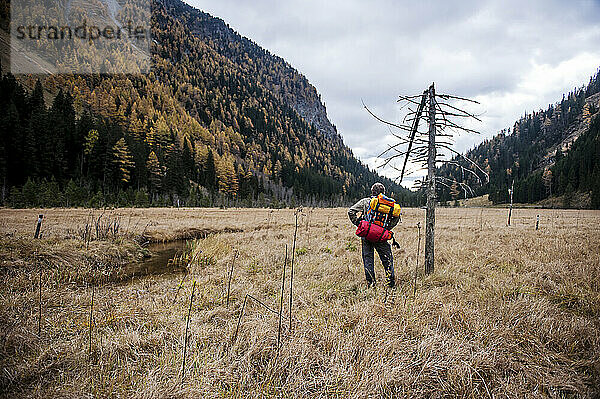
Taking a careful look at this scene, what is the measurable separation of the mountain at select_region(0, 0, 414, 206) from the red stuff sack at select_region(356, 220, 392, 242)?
1542 inches

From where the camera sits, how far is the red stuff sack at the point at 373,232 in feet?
16.1

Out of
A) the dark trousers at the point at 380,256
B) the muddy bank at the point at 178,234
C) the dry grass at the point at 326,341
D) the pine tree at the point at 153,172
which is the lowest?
the muddy bank at the point at 178,234

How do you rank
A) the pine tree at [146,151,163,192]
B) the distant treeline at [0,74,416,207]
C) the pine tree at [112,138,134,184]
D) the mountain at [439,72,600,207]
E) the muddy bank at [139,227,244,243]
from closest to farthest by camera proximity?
the muddy bank at [139,227,244,243] < the distant treeline at [0,74,416,207] < the pine tree at [112,138,134,184] < the pine tree at [146,151,163,192] < the mountain at [439,72,600,207]

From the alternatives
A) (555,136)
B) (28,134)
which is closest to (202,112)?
(28,134)

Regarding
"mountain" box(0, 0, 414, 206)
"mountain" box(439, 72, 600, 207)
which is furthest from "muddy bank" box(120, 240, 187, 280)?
"mountain" box(439, 72, 600, 207)

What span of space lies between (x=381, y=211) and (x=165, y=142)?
78.9 m

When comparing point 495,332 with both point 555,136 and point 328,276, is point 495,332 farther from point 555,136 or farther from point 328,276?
point 555,136

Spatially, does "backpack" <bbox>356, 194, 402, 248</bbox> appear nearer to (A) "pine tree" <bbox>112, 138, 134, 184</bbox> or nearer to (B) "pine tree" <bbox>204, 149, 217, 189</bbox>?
(A) "pine tree" <bbox>112, 138, 134, 184</bbox>

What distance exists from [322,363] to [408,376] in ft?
2.92

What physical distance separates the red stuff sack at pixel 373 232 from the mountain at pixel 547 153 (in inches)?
2617

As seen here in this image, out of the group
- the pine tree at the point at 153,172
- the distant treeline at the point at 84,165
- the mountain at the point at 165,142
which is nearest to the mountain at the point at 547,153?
the mountain at the point at 165,142

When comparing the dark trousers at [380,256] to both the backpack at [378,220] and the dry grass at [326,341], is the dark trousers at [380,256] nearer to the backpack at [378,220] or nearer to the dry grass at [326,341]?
the backpack at [378,220]

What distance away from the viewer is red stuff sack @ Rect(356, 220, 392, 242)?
16.1ft

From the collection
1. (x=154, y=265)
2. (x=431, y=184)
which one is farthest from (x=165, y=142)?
(x=431, y=184)
